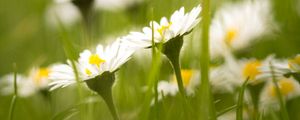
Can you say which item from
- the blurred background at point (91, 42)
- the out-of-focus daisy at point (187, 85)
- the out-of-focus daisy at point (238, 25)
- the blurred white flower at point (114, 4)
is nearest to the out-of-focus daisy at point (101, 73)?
the blurred background at point (91, 42)

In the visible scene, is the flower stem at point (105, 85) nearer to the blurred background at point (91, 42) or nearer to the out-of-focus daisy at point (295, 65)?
the blurred background at point (91, 42)

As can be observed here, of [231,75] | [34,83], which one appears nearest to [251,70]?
[231,75]

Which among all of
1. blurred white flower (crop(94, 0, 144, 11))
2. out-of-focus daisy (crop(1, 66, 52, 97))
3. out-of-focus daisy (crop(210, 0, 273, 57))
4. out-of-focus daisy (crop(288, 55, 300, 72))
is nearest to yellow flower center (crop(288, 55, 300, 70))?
out-of-focus daisy (crop(288, 55, 300, 72))

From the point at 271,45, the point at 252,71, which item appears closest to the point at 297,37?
the point at 271,45

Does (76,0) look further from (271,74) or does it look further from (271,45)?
(271,45)

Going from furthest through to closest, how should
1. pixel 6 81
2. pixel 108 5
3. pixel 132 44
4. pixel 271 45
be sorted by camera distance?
1. pixel 108 5
2. pixel 271 45
3. pixel 6 81
4. pixel 132 44
